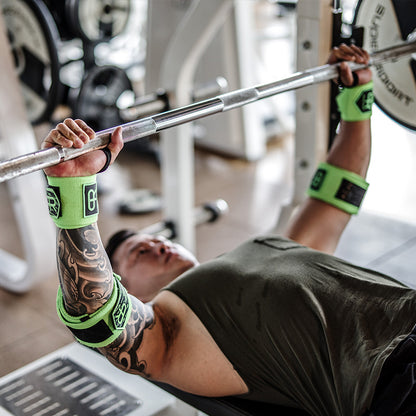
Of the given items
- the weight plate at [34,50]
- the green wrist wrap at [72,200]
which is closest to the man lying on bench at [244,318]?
the green wrist wrap at [72,200]

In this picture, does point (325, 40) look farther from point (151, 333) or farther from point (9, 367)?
point (9, 367)

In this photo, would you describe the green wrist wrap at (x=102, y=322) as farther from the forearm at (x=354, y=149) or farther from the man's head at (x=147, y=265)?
the forearm at (x=354, y=149)

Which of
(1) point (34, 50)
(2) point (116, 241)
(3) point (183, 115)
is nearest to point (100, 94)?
(1) point (34, 50)

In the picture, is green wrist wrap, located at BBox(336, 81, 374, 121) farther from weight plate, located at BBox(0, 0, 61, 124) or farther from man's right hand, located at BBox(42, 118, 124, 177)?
weight plate, located at BBox(0, 0, 61, 124)

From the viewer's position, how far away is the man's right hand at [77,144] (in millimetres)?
1082

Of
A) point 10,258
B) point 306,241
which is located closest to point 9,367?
point 10,258

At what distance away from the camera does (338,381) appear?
49.0 inches

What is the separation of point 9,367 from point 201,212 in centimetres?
113

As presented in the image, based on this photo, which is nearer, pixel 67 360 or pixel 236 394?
pixel 236 394

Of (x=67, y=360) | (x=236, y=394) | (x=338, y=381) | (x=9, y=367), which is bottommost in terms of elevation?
(x=9, y=367)

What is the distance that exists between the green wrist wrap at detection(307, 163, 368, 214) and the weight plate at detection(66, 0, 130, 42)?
5.86 ft

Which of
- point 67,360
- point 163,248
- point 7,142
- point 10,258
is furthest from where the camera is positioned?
point 10,258

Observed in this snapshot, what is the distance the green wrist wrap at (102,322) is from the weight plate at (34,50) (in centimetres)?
169

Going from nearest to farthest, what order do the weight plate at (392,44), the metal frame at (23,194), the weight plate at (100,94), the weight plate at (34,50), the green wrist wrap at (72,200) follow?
the green wrist wrap at (72,200) < the weight plate at (392,44) < the metal frame at (23,194) < the weight plate at (34,50) < the weight plate at (100,94)
